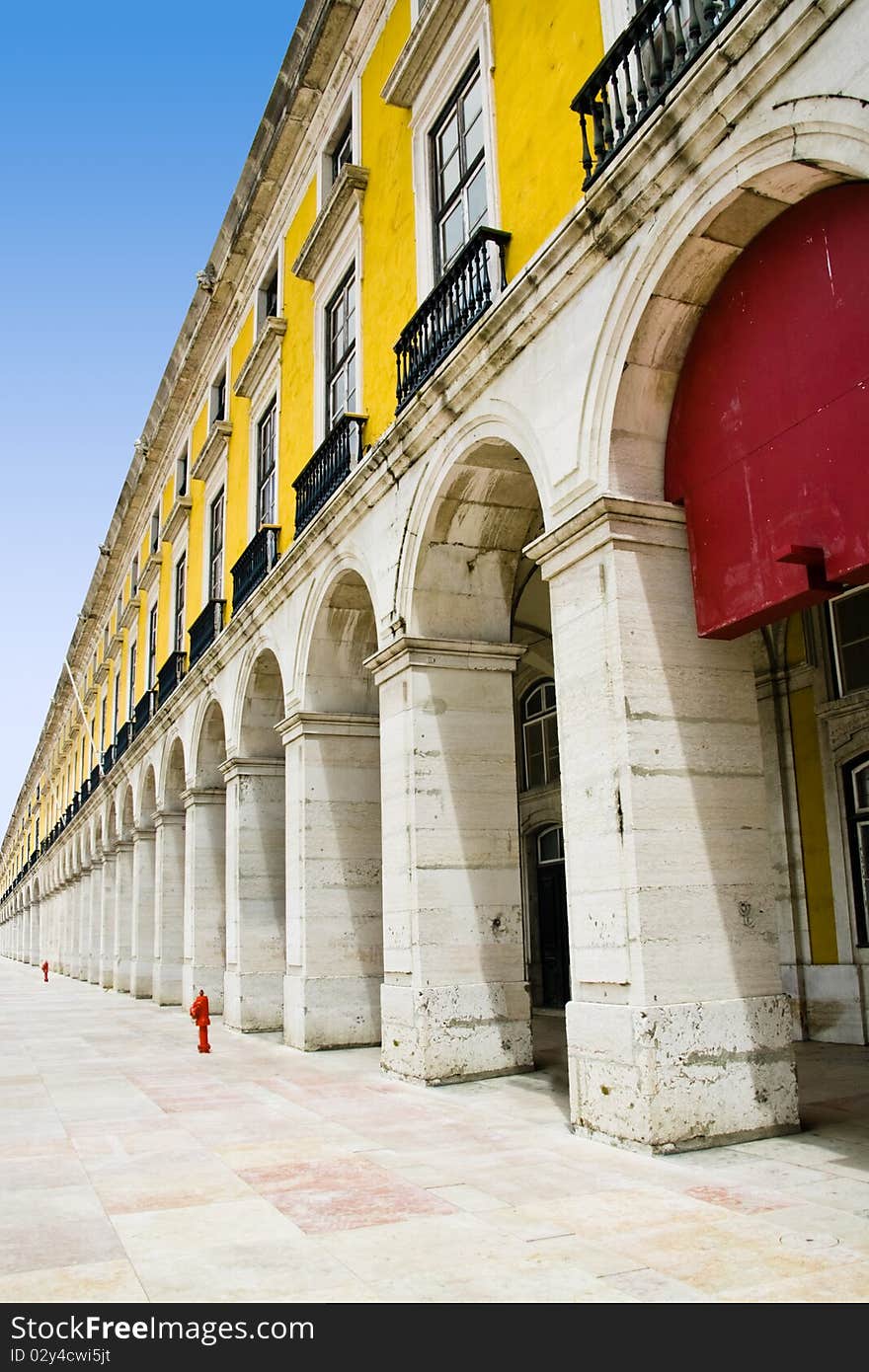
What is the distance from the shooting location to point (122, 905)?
30422mm

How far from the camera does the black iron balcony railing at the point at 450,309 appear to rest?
9516mm

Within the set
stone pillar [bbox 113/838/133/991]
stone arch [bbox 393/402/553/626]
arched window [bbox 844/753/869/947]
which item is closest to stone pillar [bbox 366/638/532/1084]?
stone arch [bbox 393/402/553/626]

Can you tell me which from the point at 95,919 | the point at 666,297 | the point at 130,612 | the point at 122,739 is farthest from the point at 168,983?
the point at 666,297

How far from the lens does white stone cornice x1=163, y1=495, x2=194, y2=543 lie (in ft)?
78.2

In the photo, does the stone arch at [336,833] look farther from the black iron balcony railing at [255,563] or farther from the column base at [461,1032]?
the column base at [461,1032]

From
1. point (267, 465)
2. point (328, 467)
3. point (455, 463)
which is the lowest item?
point (455, 463)

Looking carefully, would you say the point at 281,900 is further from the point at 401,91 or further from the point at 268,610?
the point at 401,91

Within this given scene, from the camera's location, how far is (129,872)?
3005 centimetres

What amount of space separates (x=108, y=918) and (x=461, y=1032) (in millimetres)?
25294

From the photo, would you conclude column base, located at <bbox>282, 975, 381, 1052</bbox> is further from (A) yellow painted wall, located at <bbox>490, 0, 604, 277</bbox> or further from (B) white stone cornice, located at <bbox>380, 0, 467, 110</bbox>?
(B) white stone cornice, located at <bbox>380, 0, 467, 110</bbox>

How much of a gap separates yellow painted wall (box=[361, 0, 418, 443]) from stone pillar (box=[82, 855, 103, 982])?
2590 centimetres

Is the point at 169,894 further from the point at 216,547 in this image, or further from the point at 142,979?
the point at 216,547

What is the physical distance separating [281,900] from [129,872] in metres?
14.9

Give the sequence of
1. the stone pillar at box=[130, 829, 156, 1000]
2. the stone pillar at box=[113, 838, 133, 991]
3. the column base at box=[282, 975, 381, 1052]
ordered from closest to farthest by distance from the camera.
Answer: the column base at box=[282, 975, 381, 1052]
the stone pillar at box=[130, 829, 156, 1000]
the stone pillar at box=[113, 838, 133, 991]
